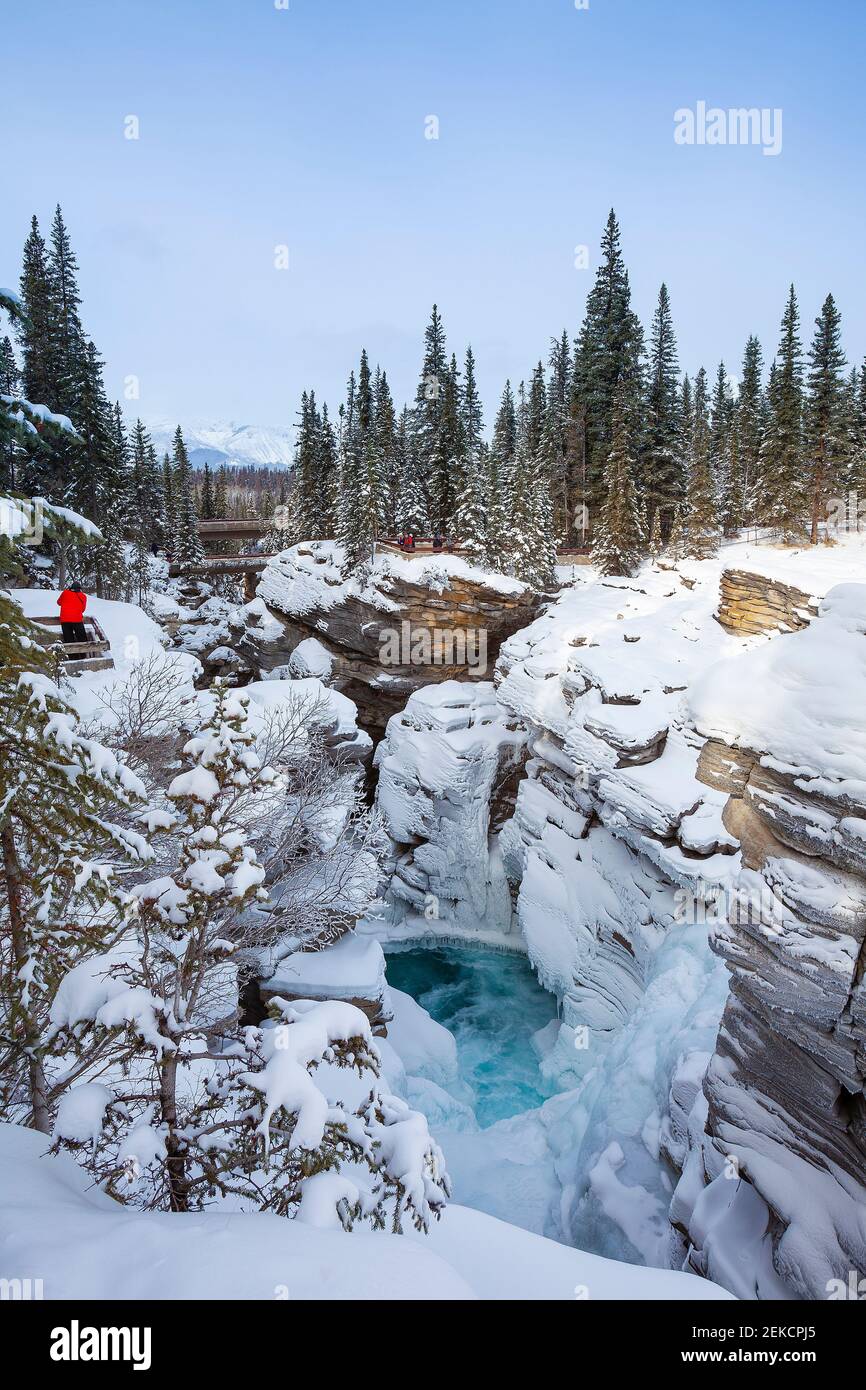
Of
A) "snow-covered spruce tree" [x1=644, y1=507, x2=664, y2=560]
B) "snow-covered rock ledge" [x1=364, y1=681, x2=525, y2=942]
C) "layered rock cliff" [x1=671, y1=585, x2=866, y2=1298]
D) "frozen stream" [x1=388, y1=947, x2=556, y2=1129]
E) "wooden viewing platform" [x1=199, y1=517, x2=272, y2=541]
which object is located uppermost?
"wooden viewing platform" [x1=199, y1=517, x2=272, y2=541]

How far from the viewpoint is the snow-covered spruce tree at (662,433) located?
33906mm

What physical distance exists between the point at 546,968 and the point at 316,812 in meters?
9.46

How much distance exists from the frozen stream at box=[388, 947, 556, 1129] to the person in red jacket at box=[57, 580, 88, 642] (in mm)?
14084

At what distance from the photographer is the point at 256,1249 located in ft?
11.5

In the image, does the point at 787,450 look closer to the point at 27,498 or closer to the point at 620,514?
the point at 620,514

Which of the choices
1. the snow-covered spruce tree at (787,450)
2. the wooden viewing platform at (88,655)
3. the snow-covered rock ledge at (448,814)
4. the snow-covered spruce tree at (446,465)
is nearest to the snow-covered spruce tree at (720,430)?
the snow-covered spruce tree at (787,450)

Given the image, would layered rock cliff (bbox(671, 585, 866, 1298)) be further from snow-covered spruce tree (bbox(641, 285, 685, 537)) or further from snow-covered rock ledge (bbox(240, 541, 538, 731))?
snow-covered spruce tree (bbox(641, 285, 685, 537))

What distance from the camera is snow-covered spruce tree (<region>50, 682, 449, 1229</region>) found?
3.97 meters

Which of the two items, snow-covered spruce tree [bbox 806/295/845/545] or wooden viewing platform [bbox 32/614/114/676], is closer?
wooden viewing platform [bbox 32/614/114/676]

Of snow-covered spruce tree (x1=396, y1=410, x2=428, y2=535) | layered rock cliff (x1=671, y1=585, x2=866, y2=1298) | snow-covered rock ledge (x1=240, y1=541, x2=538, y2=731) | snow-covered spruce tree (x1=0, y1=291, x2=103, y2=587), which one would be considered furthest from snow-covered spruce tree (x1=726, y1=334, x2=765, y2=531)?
snow-covered spruce tree (x1=0, y1=291, x2=103, y2=587)

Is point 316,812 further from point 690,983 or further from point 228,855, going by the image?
point 228,855

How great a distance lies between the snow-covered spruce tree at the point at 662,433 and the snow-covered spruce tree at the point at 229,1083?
3323 cm
